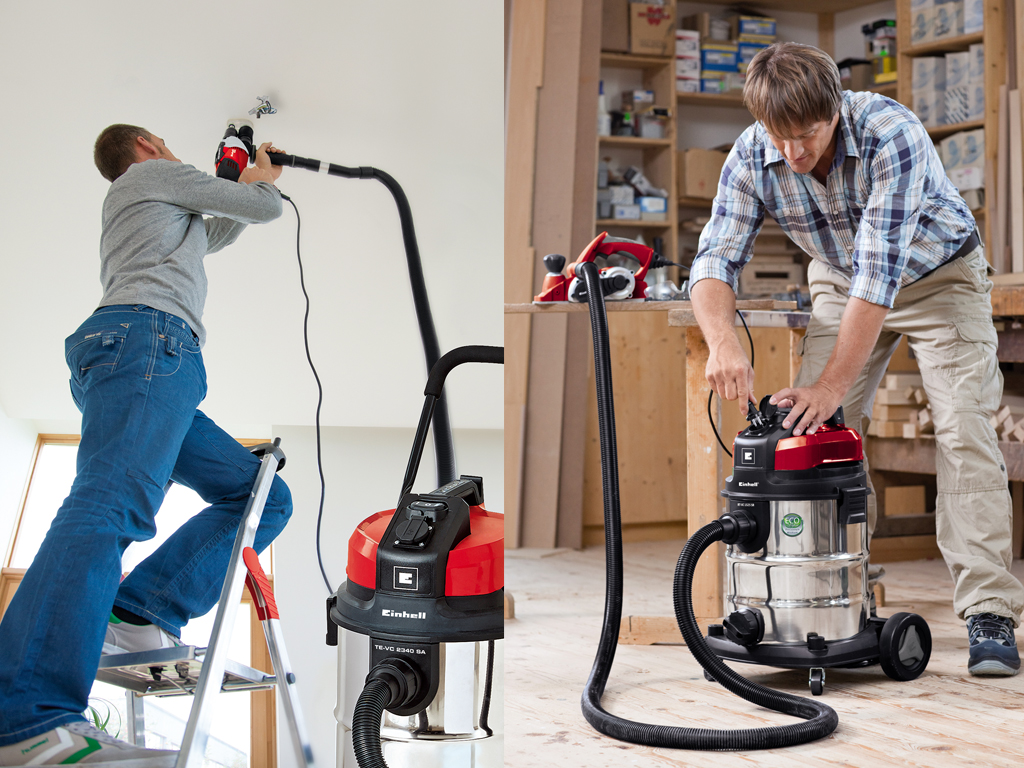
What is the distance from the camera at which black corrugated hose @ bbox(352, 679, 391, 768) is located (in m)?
0.94

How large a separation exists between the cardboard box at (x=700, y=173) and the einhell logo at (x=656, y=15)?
495 mm

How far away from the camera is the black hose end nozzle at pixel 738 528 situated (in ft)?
5.26

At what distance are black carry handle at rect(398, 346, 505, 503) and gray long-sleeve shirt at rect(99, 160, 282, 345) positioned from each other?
0.27m

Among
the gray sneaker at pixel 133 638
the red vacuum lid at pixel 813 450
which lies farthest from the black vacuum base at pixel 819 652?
the gray sneaker at pixel 133 638

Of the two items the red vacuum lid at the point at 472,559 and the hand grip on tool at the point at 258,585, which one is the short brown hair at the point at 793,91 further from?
the hand grip on tool at the point at 258,585

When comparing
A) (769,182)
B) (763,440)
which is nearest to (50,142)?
(763,440)

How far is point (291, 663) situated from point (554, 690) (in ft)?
2.14

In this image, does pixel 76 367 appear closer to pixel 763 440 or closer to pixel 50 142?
pixel 50 142

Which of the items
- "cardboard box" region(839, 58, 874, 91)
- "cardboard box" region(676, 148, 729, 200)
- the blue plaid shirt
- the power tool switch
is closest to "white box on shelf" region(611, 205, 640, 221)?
"cardboard box" region(676, 148, 729, 200)

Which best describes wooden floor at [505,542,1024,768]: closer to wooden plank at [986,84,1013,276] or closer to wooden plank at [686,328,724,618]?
wooden plank at [686,328,724,618]

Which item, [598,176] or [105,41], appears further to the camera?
[598,176]

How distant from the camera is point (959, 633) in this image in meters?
2.01

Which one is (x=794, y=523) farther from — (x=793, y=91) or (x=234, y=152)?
(x=234, y=152)

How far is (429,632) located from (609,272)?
120 cm
